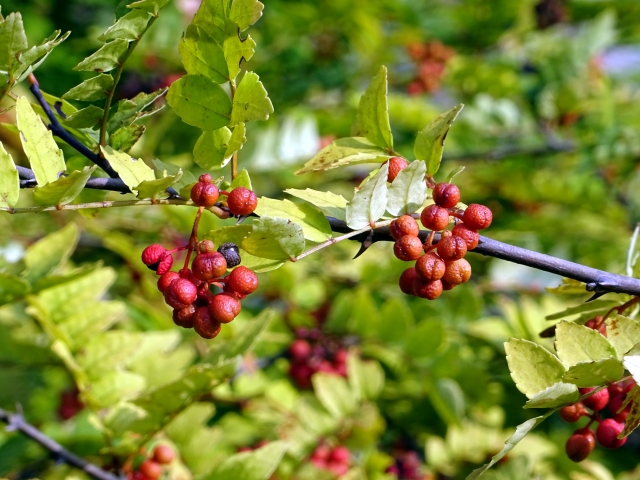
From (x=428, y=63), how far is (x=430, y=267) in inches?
99.5

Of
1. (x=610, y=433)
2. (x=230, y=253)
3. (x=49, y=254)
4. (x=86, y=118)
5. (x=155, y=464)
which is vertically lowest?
(x=155, y=464)

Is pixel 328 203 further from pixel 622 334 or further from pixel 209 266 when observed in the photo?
pixel 622 334

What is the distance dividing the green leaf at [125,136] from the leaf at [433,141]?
13.6 inches

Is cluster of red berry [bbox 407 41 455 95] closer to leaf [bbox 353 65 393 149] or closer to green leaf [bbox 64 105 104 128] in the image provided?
leaf [bbox 353 65 393 149]

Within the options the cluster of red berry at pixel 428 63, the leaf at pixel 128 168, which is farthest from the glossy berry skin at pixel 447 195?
the cluster of red berry at pixel 428 63

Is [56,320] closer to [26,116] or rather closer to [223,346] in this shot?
[223,346]

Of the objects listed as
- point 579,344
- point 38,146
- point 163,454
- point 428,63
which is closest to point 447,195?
point 579,344

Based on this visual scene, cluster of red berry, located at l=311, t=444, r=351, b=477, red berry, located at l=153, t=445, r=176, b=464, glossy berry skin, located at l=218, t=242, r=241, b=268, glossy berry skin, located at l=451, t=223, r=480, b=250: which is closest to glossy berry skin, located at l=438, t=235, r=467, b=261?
glossy berry skin, located at l=451, t=223, r=480, b=250

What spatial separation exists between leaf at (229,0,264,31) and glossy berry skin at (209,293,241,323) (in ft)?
1.00

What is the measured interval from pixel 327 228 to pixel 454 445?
49.9 inches

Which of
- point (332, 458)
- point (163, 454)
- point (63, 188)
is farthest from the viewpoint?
point (332, 458)

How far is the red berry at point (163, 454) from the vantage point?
1369 mm

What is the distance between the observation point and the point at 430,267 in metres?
0.76

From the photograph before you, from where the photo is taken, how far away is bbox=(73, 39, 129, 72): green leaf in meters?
0.75
